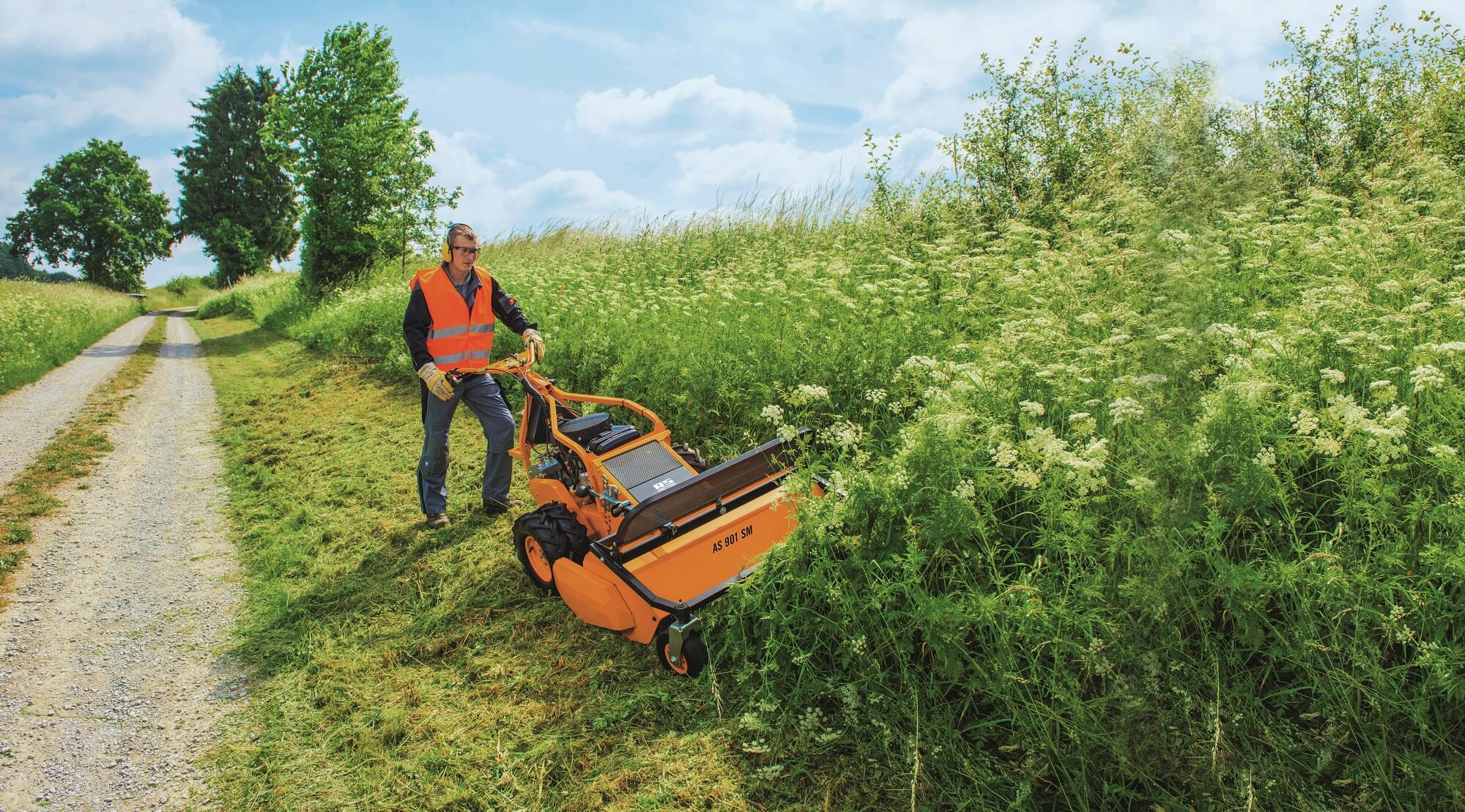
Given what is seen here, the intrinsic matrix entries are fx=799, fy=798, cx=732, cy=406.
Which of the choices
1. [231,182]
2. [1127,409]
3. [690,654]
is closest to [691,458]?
[690,654]

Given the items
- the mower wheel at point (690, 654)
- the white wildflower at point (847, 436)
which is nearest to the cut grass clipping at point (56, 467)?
the mower wheel at point (690, 654)

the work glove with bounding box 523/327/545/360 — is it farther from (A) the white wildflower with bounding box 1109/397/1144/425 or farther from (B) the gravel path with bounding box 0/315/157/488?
(B) the gravel path with bounding box 0/315/157/488

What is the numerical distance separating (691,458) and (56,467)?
778 cm

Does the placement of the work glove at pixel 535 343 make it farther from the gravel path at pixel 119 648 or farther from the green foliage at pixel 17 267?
the green foliage at pixel 17 267

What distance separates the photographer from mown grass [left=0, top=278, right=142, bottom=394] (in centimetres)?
1509

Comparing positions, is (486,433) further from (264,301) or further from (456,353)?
(264,301)

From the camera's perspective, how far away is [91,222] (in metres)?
55.0

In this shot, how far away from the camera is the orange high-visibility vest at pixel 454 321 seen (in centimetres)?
584

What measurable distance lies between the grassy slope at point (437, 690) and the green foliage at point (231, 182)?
50.9m

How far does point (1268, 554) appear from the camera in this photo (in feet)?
10.4

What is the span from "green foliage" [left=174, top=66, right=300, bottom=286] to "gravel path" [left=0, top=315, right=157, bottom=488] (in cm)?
3271

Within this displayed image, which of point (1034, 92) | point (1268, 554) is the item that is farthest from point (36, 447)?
point (1034, 92)

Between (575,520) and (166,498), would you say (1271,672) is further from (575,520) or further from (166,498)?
(166,498)

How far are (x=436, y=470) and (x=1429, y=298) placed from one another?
691cm
